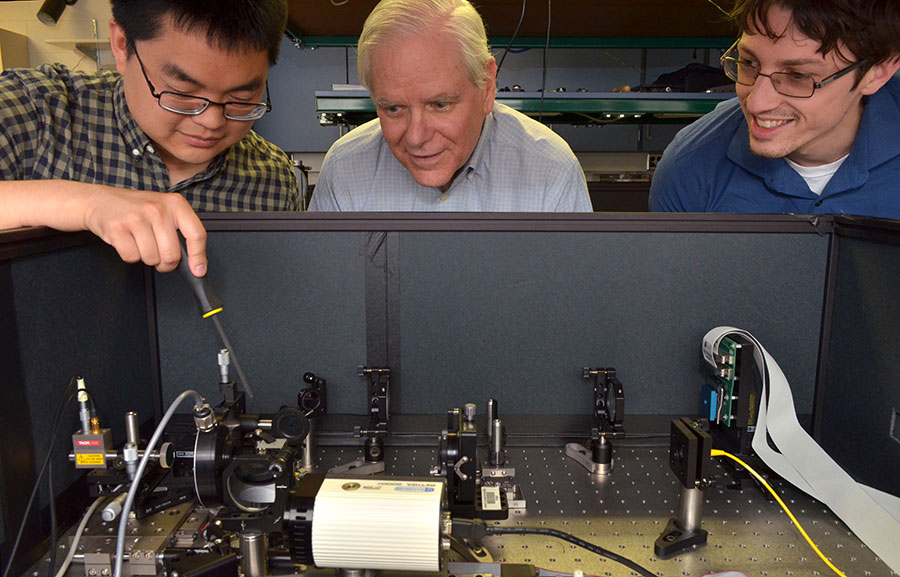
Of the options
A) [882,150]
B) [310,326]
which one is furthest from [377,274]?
[882,150]

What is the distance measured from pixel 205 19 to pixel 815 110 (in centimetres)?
121

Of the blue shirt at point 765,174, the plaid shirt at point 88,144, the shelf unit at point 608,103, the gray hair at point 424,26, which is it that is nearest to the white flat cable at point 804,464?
the blue shirt at point 765,174

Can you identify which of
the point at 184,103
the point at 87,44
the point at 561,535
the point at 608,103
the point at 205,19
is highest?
the point at 87,44

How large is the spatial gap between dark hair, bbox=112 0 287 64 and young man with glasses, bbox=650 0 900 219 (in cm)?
101

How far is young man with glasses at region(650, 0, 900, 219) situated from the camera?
3.82ft

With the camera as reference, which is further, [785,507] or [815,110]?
[815,110]

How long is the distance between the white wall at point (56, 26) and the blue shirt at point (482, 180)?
279 centimetres

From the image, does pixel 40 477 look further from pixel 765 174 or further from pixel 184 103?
pixel 765 174

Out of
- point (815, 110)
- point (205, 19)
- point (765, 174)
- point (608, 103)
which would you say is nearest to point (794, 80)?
point (815, 110)

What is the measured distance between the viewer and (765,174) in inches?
52.9

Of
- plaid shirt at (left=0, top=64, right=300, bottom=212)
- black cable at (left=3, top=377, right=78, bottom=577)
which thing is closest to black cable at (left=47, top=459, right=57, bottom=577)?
black cable at (left=3, top=377, right=78, bottom=577)

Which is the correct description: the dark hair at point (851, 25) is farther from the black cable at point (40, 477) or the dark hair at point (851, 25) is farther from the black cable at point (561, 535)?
the black cable at point (40, 477)

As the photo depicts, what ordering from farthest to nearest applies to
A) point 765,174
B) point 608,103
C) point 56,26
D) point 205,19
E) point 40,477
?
point 56,26
point 608,103
point 765,174
point 205,19
point 40,477

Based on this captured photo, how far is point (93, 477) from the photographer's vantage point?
2.51ft
